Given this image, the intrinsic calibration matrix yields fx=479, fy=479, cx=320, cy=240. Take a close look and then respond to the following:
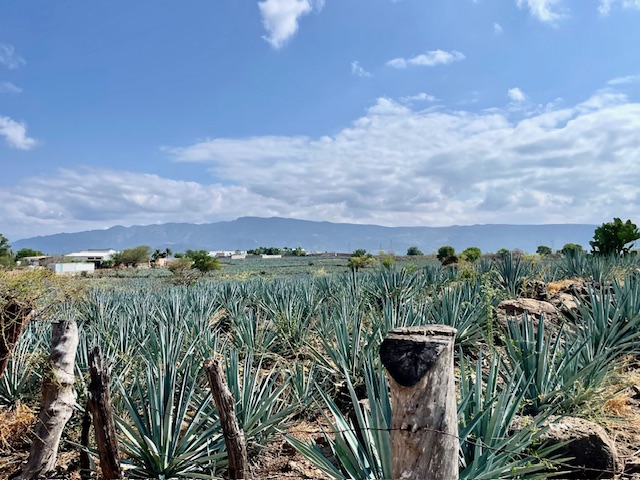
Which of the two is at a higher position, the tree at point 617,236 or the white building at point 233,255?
the tree at point 617,236

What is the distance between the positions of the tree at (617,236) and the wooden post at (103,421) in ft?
58.2

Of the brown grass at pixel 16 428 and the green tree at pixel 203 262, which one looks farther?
the green tree at pixel 203 262

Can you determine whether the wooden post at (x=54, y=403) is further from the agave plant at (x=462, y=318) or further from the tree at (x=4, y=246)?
the tree at (x=4, y=246)

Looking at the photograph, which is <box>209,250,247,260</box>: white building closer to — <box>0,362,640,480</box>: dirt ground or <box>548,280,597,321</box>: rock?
<box>548,280,597,321</box>: rock

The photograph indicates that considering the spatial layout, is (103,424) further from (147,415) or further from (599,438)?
(599,438)

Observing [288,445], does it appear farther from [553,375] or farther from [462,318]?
[462,318]

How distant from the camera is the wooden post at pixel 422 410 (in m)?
1.82

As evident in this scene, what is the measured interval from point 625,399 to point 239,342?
12.8 feet

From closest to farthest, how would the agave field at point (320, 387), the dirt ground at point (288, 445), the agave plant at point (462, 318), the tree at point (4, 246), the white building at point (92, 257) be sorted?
the agave field at point (320, 387) → the dirt ground at point (288, 445) → the agave plant at point (462, 318) → the tree at point (4, 246) → the white building at point (92, 257)

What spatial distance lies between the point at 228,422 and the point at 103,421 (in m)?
0.74

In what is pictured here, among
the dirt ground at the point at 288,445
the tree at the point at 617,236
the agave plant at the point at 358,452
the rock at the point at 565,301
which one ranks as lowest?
the dirt ground at the point at 288,445

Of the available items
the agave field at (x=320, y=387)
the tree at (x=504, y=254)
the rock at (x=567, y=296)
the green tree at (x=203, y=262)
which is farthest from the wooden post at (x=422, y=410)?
the green tree at (x=203, y=262)

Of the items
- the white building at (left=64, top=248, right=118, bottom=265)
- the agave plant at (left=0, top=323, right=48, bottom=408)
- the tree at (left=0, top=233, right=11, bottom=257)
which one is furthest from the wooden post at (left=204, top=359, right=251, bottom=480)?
the white building at (left=64, top=248, right=118, bottom=265)

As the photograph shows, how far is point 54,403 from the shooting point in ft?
11.1
